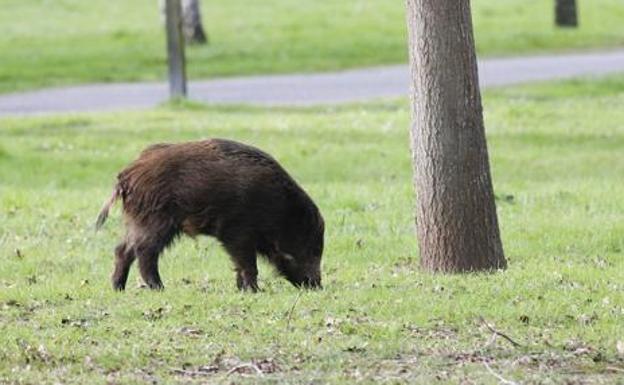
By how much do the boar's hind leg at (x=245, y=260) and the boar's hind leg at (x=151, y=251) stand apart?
0.39 metres

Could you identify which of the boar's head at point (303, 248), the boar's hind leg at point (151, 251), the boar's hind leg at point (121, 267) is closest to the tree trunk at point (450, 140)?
the boar's head at point (303, 248)

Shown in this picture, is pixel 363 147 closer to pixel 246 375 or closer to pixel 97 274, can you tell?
pixel 97 274

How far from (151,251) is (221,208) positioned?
0.53 metres

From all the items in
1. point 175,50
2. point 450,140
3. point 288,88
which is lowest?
point 288,88

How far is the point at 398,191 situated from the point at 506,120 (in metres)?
5.89

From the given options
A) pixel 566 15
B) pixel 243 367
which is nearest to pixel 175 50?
pixel 243 367

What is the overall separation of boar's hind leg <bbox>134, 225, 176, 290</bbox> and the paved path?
536 inches

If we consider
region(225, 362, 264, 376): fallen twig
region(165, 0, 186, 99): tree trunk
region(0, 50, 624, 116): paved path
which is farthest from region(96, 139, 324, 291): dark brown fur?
region(0, 50, 624, 116): paved path

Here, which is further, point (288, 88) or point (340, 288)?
point (288, 88)

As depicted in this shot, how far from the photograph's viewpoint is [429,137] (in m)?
10.8

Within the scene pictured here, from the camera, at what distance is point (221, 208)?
33.0 feet

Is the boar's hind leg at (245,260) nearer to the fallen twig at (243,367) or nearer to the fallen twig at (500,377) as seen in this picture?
the fallen twig at (243,367)

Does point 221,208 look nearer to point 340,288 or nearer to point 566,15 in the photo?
point 340,288

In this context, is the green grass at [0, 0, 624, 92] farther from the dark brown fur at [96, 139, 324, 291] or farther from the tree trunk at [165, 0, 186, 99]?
the dark brown fur at [96, 139, 324, 291]
